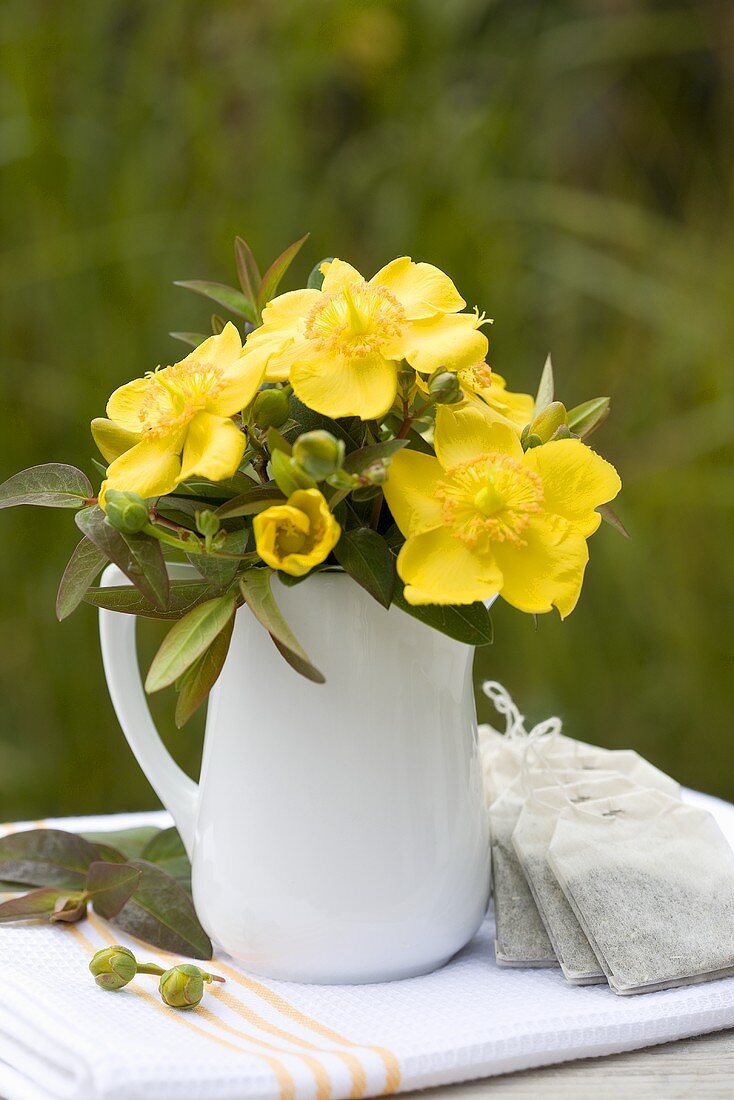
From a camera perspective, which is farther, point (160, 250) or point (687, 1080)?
point (160, 250)

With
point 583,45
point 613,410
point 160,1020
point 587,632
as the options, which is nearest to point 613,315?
point 613,410

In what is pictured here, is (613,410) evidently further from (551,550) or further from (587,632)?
(551,550)

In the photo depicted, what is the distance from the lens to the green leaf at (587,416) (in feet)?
1.90

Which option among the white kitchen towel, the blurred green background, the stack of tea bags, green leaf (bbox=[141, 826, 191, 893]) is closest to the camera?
the white kitchen towel

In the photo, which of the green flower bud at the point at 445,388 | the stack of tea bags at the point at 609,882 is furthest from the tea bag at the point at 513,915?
the green flower bud at the point at 445,388

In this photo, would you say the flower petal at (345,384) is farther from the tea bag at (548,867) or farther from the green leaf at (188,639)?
the tea bag at (548,867)

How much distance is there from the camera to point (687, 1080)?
0.49m

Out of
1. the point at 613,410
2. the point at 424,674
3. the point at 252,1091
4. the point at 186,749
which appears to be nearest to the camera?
the point at 252,1091

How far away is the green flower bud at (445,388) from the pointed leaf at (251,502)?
0.25ft

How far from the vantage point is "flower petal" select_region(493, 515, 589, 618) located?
494 millimetres

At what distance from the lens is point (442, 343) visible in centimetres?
50

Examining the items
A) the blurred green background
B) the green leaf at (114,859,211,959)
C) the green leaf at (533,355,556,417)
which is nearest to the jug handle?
the green leaf at (114,859,211,959)

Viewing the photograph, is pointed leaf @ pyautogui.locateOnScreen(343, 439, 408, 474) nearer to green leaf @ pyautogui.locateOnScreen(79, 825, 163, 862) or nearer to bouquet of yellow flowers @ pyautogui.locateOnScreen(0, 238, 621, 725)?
bouquet of yellow flowers @ pyautogui.locateOnScreen(0, 238, 621, 725)

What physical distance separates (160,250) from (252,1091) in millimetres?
1130
